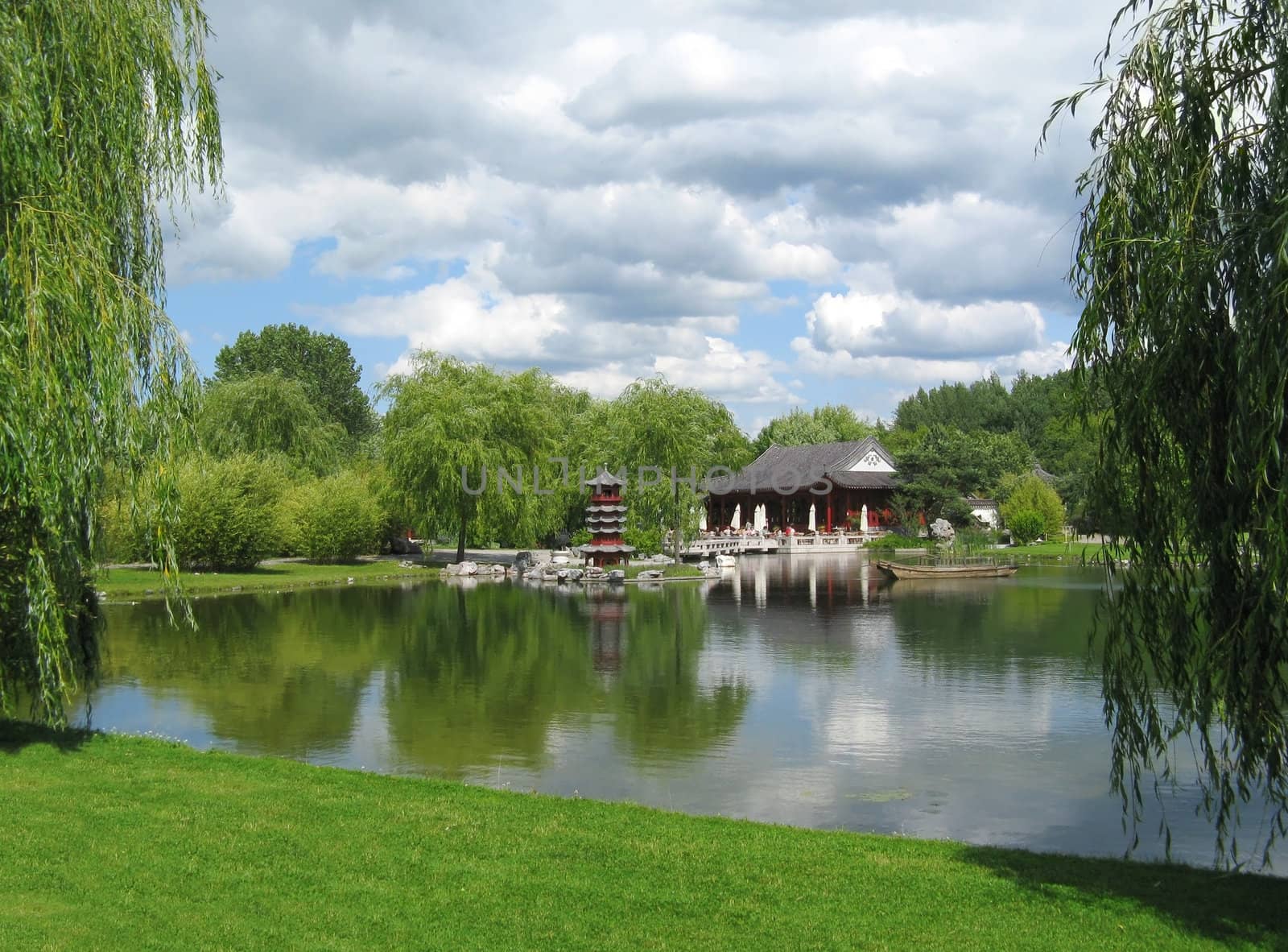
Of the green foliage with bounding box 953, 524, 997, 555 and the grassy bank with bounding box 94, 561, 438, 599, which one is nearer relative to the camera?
the grassy bank with bounding box 94, 561, 438, 599

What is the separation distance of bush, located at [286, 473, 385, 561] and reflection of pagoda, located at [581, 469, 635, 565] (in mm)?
7890

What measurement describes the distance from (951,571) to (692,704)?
2347 centimetres

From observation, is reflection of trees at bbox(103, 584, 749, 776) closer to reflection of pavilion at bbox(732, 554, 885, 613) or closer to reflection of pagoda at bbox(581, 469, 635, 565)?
reflection of pavilion at bbox(732, 554, 885, 613)

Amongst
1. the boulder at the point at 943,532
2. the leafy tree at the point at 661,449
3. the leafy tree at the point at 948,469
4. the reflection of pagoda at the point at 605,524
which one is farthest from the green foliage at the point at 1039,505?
the reflection of pagoda at the point at 605,524

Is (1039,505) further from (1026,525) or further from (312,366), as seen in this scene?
(312,366)

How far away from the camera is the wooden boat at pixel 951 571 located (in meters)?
36.5

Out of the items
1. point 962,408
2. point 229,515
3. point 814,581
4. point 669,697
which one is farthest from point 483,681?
point 962,408

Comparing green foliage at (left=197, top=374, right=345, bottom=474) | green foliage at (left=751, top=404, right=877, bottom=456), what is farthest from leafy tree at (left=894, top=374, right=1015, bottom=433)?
green foliage at (left=197, top=374, right=345, bottom=474)

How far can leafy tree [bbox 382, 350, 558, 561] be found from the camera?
123 feet

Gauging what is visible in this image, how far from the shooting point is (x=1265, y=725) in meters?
6.30

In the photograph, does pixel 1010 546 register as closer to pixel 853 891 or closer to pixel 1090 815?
pixel 1090 815

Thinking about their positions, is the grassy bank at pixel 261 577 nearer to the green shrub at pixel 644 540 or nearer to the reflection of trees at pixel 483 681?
the reflection of trees at pixel 483 681

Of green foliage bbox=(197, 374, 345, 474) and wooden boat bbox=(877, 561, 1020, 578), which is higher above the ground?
green foliage bbox=(197, 374, 345, 474)

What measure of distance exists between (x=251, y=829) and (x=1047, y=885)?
5.04 m
